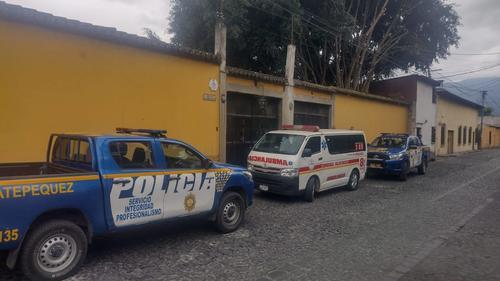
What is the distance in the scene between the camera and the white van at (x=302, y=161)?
9.43 metres

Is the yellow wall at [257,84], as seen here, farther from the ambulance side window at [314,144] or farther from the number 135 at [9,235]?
the number 135 at [9,235]

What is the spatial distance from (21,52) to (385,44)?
21426 mm

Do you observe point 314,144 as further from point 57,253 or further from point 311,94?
point 57,253

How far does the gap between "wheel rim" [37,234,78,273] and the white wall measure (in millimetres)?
25896

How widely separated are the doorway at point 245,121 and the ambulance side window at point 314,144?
3.58 meters

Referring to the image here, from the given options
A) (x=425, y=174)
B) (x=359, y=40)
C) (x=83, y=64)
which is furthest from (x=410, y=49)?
(x=83, y=64)

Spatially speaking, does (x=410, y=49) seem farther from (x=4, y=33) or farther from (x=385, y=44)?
(x=4, y=33)

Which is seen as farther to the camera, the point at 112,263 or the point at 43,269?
the point at 112,263

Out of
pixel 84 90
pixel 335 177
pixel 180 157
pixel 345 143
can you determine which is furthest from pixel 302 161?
pixel 84 90

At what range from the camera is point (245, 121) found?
13.4 m

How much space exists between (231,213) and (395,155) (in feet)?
31.7

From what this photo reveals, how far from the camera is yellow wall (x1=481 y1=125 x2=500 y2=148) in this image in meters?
48.0

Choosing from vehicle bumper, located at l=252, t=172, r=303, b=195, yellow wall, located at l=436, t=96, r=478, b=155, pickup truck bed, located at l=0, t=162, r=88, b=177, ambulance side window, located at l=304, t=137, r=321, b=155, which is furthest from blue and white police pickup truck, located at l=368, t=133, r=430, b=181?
yellow wall, located at l=436, t=96, r=478, b=155

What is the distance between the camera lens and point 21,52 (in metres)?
7.36
